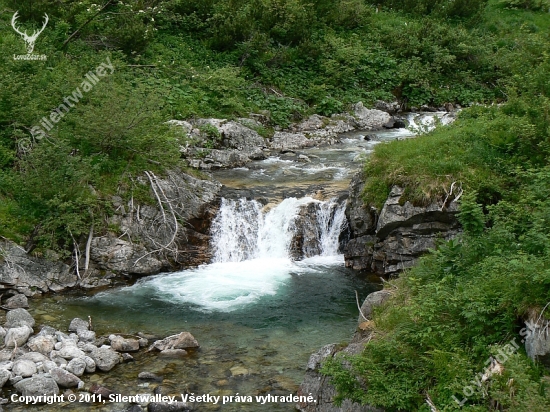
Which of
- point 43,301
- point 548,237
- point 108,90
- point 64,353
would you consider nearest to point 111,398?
point 64,353

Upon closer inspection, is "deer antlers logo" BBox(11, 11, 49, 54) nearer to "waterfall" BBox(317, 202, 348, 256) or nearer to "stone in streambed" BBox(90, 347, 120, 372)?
"waterfall" BBox(317, 202, 348, 256)

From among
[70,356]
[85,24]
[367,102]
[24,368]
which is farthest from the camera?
[367,102]

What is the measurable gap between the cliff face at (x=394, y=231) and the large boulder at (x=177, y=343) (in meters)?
4.85

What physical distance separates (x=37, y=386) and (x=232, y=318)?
12.5 feet

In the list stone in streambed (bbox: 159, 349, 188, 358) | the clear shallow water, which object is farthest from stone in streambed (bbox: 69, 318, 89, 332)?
stone in streambed (bbox: 159, 349, 188, 358)

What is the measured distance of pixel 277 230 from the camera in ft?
47.6

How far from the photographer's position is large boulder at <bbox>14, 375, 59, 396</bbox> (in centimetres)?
796

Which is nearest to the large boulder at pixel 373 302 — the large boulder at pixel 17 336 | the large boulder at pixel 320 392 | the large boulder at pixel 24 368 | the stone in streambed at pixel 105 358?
the large boulder at pixel 320 392

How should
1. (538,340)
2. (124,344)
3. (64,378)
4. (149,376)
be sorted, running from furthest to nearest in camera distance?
1. (124,344)
2. (149,376)
3. (64,378)
4. (538,340)

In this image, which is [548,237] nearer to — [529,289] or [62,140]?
[529,289]

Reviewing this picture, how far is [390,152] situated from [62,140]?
7.45 m

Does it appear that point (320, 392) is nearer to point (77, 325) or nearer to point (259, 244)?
point (77, 325)

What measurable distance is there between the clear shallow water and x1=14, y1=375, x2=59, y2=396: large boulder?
1.56 ft

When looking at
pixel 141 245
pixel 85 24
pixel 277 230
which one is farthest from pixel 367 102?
pixel 141 245
